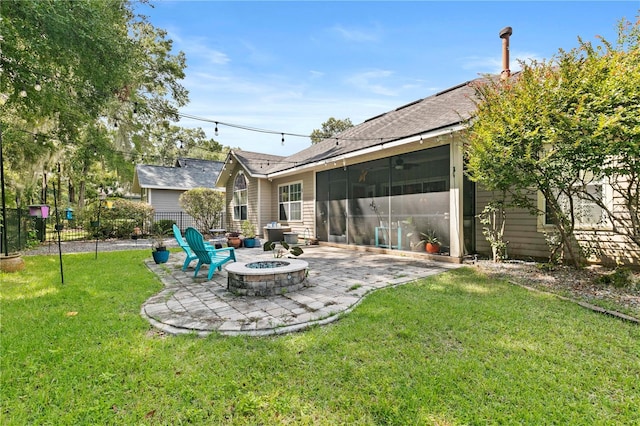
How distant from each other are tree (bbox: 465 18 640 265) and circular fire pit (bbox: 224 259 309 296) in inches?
158

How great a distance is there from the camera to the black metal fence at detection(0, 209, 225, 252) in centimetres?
883

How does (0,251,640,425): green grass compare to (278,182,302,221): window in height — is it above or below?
below

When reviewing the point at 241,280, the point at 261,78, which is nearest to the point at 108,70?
the point at 261,78

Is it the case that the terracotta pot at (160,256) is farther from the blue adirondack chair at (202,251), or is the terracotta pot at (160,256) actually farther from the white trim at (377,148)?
the white trim at (377,148)

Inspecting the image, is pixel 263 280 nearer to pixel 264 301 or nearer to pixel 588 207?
pixel 264 301

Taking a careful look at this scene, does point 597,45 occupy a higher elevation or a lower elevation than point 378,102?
lower

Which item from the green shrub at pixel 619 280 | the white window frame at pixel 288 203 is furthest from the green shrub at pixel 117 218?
the green shrub at pixel 619 280

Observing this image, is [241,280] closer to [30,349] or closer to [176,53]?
[30,349]

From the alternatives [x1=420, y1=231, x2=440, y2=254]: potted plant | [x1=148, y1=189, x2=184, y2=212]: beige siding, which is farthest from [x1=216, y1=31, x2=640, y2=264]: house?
[x1=148, y1=189, x2=184, y2=212]: beige siding

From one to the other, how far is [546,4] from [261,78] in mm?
8096

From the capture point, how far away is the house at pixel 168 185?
1828 centimetres

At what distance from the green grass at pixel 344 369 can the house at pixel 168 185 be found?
51.2ft

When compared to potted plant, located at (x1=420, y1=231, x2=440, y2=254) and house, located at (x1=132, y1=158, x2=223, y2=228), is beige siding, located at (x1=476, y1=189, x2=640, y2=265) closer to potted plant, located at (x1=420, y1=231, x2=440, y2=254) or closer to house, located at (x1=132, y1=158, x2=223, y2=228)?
potted plant, located at (x1=420, y1=231, x2=440, y2=254)

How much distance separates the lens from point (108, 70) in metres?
7.48
